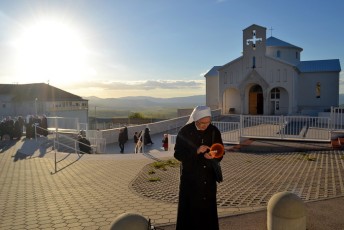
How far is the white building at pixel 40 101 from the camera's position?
46562 millimetres

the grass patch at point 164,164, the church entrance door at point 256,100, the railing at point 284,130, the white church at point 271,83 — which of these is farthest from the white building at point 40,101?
the grass patch at point 164,164

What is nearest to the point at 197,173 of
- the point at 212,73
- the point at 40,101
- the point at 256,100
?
the point at 256,100

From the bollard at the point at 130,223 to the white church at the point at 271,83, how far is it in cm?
3130

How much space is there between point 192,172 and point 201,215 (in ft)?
2.09

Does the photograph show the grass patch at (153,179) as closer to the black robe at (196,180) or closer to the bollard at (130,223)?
the black robe at (196,180)

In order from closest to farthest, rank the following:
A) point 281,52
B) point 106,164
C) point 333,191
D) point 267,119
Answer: point 333,191 → point 106,164 → point 267,119 → point 281,52

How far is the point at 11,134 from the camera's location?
66.5 feet

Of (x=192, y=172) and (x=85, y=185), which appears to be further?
(x=85, y=185)

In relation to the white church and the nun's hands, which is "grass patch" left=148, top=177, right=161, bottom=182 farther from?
the white church

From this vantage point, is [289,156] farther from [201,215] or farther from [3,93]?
[3,93]

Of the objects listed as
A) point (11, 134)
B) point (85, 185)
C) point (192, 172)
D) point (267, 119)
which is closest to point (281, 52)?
point (267, 119)

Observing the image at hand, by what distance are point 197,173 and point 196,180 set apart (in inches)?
3.9

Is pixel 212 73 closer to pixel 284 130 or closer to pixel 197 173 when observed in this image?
pixel 284 130

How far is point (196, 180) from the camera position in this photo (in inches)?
164
